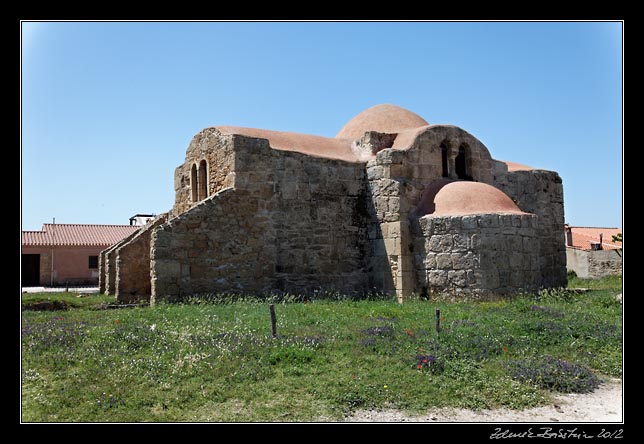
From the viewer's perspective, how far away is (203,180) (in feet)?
47.8

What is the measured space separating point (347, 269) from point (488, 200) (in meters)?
3.71

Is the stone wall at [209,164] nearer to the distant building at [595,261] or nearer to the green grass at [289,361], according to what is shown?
the green grass at [289,361]

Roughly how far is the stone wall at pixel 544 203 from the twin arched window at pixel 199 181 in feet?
26.5

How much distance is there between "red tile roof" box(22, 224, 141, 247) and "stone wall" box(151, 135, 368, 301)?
60.1 feet

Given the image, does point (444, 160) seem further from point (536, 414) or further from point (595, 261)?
point (595, 261)

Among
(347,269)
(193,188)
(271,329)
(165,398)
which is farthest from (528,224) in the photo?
(165,398)

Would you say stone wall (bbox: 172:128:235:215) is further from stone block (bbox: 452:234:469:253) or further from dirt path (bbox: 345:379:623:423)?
dirt path (bbox: 345:379:623:423)

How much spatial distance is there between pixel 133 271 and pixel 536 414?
413 inches

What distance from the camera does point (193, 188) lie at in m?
14.9

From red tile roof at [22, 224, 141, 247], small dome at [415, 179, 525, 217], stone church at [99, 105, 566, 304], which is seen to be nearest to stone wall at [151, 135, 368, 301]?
stone church at [99, 105, 566, 304]

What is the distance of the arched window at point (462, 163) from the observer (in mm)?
14992

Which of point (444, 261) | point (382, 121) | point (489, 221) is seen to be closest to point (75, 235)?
point (382, 121)

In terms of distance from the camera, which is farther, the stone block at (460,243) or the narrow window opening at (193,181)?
the narrow window opening at (193,181)

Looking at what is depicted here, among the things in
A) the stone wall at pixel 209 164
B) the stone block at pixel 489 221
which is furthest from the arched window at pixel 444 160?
the stone wall at pixel 209 164
